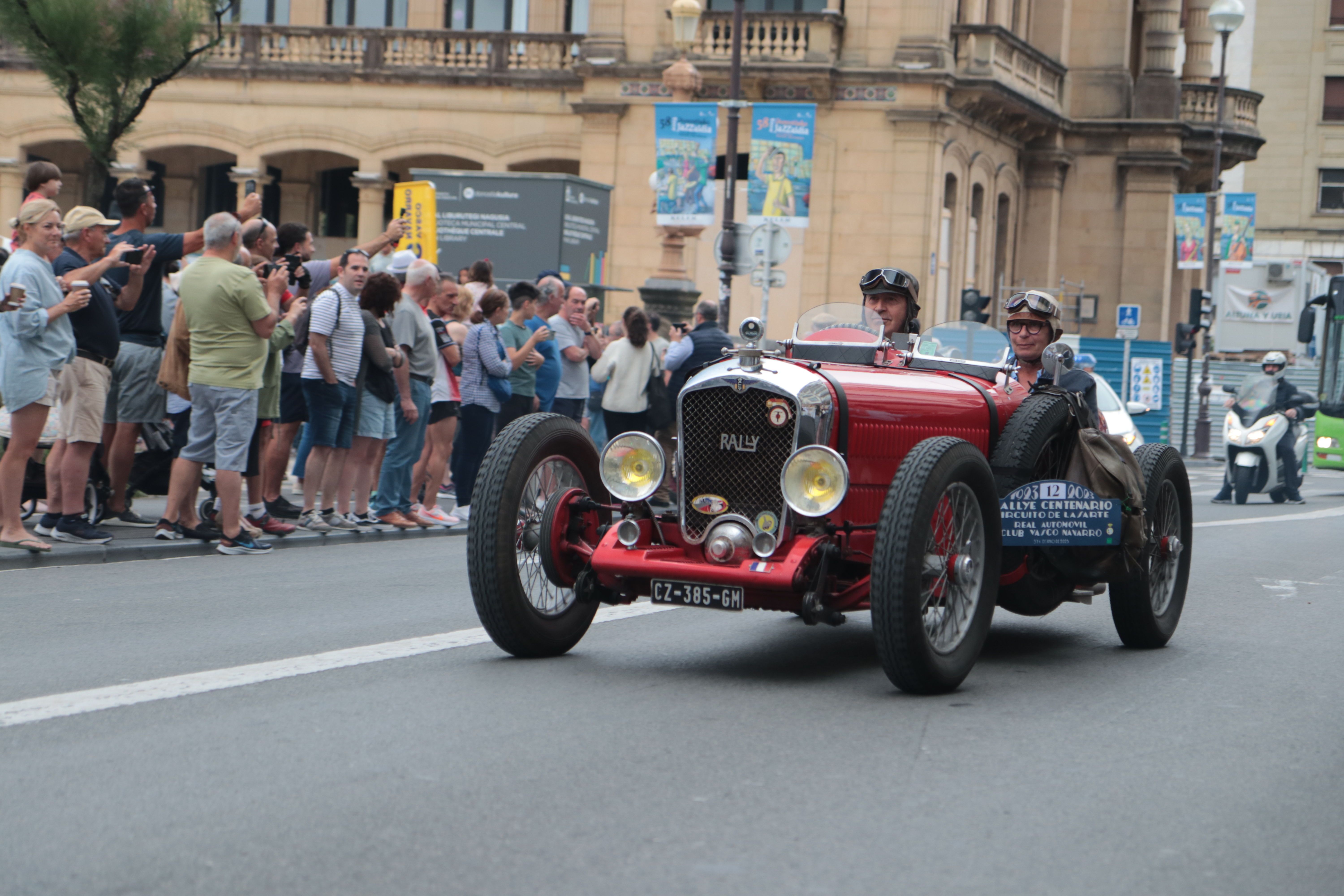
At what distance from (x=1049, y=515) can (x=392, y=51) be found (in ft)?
108

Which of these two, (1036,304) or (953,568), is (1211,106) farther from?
(953,568)

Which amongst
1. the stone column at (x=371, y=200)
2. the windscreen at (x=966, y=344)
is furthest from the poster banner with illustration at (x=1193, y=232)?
the windscreen at (x=966, y=344)

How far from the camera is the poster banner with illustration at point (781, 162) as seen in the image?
2386 centimetres

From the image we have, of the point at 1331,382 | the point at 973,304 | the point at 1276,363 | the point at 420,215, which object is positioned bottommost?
the point at 1331,382

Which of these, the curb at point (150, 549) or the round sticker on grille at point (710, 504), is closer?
the round sticker on grille at point (710, 504)

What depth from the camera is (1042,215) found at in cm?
4269

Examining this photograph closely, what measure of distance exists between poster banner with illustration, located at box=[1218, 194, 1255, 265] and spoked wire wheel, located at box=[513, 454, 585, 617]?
34.6m

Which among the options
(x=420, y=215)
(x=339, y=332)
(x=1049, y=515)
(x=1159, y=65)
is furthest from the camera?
(x=1159, y=65)

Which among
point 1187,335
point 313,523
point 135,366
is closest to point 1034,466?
point 313,523

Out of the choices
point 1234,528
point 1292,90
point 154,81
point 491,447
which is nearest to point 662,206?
point 154,81

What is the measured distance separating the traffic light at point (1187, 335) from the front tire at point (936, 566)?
30599 millimetres

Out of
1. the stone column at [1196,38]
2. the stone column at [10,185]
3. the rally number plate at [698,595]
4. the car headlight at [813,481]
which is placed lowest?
the rally number plate at [698,595]

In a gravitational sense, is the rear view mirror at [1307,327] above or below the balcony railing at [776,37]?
below

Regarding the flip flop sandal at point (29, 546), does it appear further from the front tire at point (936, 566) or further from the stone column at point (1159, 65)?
the stone column at point (1159, 65)
